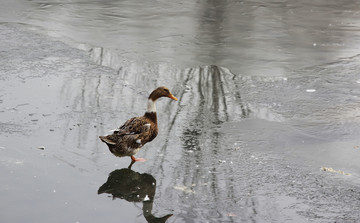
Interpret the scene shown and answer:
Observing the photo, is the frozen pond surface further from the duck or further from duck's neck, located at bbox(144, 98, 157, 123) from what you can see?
duck's neck, located at bbox(144, 98, 157, 123)

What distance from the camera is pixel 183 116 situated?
279 inches

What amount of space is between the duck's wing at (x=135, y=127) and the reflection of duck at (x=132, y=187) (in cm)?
41

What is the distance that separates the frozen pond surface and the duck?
19 centimetres

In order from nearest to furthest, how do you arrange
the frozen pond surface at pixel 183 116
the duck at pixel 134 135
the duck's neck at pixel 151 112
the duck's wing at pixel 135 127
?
the frozen pond surface at pixel 183 116 < the duck at pixel 134 135 < the duck's wing at pixel 135 127 < the duck's neck at pixel 151 112

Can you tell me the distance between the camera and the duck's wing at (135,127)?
578 cm

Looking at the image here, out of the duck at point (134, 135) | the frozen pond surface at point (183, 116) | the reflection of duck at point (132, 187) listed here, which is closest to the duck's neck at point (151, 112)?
the duck at point (134, 135)

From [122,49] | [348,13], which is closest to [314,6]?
[348,13]

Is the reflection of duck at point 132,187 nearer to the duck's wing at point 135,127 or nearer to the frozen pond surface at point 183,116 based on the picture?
the frozen pond surface at point 183,116

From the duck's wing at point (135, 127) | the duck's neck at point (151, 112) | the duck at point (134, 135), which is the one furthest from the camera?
the duck's neck at point (151, 112)

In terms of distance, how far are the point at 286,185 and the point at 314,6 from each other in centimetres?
966

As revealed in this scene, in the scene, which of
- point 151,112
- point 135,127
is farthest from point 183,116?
point 135,127

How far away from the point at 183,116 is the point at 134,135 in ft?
4.72

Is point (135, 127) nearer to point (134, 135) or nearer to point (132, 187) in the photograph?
point (134, 135)

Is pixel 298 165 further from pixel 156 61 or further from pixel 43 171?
pixel 156 61
